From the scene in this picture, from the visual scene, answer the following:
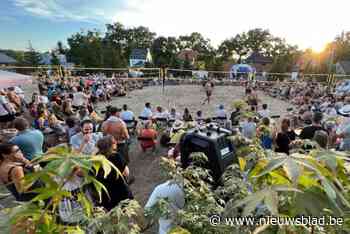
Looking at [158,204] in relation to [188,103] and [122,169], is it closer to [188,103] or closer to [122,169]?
[122,169]

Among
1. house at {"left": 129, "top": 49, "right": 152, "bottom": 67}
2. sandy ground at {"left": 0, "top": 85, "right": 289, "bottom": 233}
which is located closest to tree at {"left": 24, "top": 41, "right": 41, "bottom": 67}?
house at {"left": 129, "top": 49, "right": 152, "bottom": 67}

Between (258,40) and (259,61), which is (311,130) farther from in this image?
(258,40)

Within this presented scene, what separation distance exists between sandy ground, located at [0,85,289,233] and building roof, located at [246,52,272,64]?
3671cm

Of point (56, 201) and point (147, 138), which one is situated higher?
point (56, 201)

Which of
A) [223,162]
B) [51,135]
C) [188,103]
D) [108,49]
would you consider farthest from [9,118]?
[108,49]

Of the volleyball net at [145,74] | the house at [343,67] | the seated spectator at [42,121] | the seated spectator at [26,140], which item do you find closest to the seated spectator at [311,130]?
the seated spectator at [26,140]

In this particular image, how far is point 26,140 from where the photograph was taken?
361 centimetres

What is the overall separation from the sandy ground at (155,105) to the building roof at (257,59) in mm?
36708

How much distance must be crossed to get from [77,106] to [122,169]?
7.13 metres

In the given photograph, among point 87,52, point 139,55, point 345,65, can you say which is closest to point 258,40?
point 345,65

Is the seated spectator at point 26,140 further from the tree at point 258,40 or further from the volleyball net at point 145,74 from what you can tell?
the tree at point 258,40

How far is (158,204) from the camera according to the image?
1.04 meters

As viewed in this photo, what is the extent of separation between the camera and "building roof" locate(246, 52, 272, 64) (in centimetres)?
5562

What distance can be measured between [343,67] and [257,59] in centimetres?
1998
